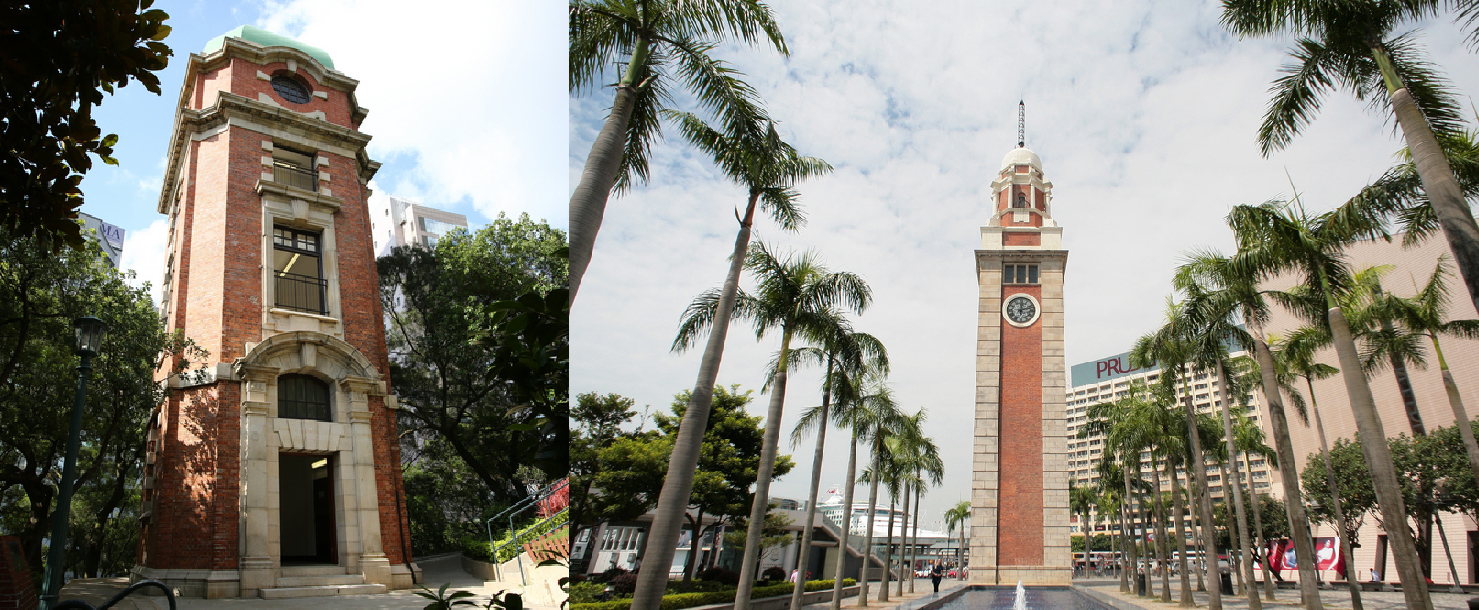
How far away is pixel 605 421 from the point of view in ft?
13.0

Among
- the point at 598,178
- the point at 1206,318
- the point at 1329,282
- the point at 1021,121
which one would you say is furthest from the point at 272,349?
the point at 1206,318

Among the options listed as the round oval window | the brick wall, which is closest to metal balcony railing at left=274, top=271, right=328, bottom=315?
the round oval window

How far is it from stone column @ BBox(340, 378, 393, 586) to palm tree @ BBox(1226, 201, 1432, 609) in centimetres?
707

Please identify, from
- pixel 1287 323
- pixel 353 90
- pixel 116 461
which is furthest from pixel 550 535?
pixel 1287 323

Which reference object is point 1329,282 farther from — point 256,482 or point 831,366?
point 256,482

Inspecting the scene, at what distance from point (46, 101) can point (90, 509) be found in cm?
71

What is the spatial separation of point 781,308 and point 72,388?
18.9 feet

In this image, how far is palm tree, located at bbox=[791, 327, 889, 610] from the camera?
7.96 meters

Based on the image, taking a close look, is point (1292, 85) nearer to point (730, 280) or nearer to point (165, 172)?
point (730, 280)

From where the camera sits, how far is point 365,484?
188 cm

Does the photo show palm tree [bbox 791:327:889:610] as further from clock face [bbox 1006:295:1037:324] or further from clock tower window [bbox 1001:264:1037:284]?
clock face [bbox 1006:295:1037:324]

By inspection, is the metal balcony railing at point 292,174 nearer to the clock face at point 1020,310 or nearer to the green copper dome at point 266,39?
the green copper dome at point 266,39

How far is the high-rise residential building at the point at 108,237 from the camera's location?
1.59m

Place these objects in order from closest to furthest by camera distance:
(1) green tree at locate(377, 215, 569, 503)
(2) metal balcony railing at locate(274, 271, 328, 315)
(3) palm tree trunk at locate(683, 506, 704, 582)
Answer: (2) metal balcony railing at locate(274, 271, 328, 315), (1) green tree at locate(377, 215, 569, 503), (3) palm tree trunk at locate(683, 506, 704, 582)
